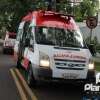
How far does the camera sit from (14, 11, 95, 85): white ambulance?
13.9m

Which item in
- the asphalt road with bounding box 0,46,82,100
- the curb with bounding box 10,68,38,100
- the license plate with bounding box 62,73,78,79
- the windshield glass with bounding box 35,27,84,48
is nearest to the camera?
the curb with bounding box 10,68,38,100

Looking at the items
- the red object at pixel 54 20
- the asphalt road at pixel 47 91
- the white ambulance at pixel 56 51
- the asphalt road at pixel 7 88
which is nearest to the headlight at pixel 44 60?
the white ambulance at pixel 56 51

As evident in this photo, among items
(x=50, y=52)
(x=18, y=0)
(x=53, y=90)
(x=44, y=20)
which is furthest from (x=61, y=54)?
(x=18, y=0)

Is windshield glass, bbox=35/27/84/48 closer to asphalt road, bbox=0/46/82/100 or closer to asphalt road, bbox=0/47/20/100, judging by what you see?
asphalt road, bbox=0/46/82/100

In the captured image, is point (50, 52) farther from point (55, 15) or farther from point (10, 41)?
point (10, 41)

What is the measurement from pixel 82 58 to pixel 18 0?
114 ft

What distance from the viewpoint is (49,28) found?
15734 millimetres

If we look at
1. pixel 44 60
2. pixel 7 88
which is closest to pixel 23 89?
pixel 7 88

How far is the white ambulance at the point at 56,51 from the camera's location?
1390cm

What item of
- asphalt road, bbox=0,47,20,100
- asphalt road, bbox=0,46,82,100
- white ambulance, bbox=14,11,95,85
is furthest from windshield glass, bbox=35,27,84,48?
asphalt road, bbox=0,47,20,100

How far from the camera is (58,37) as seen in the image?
50.5 ft

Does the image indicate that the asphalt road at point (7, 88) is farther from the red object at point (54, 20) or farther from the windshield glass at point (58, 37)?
the red object at point (54, 20)

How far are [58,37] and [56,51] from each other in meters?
1.31

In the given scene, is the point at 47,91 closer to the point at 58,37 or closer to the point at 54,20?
the point at 58,37
